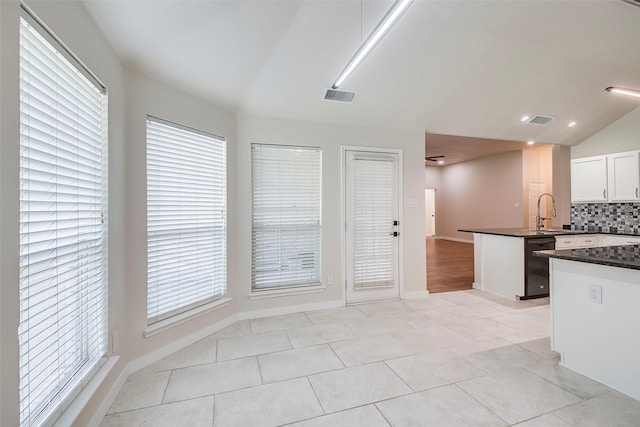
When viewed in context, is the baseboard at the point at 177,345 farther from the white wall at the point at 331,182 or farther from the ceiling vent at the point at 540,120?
the ceiling vent at the point at 540,120

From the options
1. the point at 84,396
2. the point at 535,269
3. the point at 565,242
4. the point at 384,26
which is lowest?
the point at 84,396

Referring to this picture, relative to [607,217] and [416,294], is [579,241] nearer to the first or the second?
[607,217]

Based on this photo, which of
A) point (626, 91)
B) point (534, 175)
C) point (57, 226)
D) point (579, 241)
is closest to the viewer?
point (57, 226)

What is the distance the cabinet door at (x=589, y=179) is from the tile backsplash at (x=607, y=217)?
0.34m

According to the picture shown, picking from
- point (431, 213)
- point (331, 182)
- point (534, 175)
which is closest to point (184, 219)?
point (331, 182)

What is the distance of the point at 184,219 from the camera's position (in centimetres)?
279

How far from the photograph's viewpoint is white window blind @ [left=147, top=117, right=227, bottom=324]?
255cm

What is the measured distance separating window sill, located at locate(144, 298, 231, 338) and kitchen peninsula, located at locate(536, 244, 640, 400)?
3196 millimetres

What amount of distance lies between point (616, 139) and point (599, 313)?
435 centimetres

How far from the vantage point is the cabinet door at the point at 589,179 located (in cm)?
470

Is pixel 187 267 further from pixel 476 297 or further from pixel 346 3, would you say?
pixel 476 297

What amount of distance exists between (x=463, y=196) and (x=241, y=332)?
9.88 metres

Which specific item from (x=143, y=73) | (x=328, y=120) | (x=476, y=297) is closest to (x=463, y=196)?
(x=476, y=297)

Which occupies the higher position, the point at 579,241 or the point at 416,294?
the point at 579,241
